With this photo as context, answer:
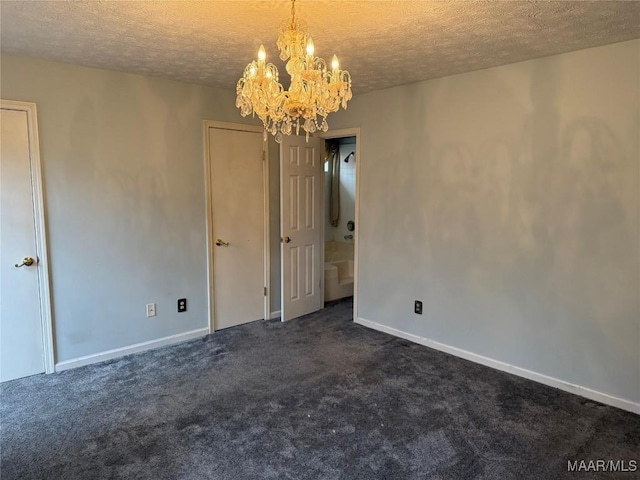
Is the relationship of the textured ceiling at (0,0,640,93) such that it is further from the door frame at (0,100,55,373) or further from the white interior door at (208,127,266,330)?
the white interior door at (208,127,266,330)

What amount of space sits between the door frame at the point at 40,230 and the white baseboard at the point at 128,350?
0.12 m

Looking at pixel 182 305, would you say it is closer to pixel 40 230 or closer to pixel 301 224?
pixel 40 230

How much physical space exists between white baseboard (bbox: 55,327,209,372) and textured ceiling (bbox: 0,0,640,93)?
7.59ft

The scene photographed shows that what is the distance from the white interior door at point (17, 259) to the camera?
2920mm

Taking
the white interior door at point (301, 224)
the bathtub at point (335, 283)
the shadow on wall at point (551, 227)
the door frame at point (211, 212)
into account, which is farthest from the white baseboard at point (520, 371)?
the door frame at point (211, 212)

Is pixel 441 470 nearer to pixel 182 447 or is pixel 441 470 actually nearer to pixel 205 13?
pixel 182 447

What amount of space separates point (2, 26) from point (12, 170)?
1.00 meters

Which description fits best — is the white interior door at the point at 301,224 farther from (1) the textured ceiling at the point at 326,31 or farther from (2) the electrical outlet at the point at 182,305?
(1) the textured ceiling at the point at 326,31

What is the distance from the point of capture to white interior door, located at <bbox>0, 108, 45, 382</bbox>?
9.58 feet

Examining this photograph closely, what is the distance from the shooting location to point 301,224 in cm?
453

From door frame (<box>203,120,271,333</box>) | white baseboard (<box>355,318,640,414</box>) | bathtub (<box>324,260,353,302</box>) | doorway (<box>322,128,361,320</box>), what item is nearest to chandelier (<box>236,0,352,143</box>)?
door frame (<box>203,120,271,333</box>)

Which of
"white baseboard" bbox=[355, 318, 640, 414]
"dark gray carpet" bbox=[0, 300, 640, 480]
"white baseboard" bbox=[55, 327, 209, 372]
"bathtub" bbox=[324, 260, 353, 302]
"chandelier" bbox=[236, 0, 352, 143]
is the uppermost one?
"chandelier" bbox=[236, 0, 352, 143]

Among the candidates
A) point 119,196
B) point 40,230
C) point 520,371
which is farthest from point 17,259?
point 520,371

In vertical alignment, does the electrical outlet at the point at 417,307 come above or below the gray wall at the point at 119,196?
below
